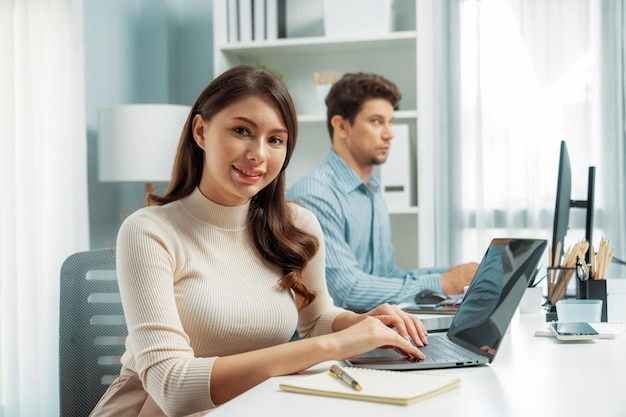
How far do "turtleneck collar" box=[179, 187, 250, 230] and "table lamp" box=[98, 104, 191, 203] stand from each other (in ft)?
5.09

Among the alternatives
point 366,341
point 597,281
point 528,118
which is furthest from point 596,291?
point 528,118

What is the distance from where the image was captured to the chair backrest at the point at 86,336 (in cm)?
158

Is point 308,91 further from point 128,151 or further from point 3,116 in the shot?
point 3,116

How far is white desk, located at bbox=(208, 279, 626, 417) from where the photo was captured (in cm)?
92

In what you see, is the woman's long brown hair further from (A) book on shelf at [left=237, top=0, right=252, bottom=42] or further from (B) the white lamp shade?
(A) book on shelf at [left=237, top=0, right=252, bottom=42]

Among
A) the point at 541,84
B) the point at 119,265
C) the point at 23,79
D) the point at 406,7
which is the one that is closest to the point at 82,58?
the point at 23,79

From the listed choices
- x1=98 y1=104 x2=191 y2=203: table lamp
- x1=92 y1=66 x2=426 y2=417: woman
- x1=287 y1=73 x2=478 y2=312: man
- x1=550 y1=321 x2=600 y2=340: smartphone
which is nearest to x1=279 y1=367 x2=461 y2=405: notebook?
x1=92 y1=66 x2=426 y2=417: woman

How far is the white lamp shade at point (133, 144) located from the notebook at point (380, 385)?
2.07 metres

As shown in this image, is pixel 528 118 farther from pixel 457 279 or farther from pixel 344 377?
pixel 344 377

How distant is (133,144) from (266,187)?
1.55m

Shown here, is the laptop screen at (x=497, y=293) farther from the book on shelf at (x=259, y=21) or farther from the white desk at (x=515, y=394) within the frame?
the book on shelf at (x=259, y=21)

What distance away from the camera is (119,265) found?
1.32 meters

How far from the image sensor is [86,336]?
5.23 feet

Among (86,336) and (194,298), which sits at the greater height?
(194,298)
